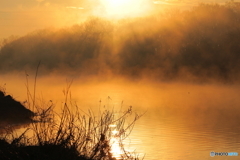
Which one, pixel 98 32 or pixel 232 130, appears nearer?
pixel 232 130

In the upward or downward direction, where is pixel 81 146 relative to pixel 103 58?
downward

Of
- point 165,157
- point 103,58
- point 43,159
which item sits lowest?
point 43,159

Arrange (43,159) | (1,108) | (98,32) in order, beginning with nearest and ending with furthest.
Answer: (43,159) → (1,108) → (98,32)

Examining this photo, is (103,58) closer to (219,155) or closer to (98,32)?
(98,32)

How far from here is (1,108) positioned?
12.7 metres

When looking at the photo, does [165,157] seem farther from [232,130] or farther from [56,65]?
[56,65]

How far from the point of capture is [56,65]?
237ft

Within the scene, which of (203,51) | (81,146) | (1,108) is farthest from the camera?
(203,51)

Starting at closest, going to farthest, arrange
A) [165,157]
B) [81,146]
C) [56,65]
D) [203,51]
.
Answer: [81,146] → [165,157] → [203,51] → [56,65]

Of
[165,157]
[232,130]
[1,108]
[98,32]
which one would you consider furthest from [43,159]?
[98,32]

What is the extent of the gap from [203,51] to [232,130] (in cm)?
4420

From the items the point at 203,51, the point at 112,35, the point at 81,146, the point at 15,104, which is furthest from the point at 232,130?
the point at 112,35

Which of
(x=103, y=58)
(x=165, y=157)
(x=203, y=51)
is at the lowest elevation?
(x=165, y=157)

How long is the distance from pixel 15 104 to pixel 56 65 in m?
59.7
